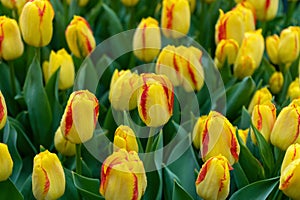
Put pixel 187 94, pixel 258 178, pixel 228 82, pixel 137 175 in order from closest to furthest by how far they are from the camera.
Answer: pixel 137 175 < pixel 258 178 < pixel 187 94 < pixel 228 82

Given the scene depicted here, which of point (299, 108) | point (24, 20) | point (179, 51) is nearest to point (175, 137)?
point (179, 51)

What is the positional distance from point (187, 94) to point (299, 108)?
370 mm

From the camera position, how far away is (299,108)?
1.17 metres

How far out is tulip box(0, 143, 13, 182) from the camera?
3.59 ft

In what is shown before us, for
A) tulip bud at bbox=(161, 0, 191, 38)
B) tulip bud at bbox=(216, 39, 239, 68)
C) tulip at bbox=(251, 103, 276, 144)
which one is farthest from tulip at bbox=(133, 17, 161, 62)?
tulip at bbox=(251, 103, 276, 144)

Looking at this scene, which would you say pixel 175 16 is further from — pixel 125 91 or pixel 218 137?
pixel 218 137

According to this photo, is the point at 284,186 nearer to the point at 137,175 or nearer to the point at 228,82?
the point at 137,175

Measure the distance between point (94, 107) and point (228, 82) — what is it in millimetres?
649

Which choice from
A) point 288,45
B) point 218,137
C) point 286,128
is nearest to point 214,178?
point 218,137

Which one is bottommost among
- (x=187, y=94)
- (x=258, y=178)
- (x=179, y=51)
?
(x=258, y=178)

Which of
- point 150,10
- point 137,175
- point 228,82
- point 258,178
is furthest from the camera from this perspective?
point 150,10

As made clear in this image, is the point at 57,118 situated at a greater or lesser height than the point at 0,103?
lesser

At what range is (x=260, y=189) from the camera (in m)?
1.18

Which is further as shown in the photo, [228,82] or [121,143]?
[228,82]
